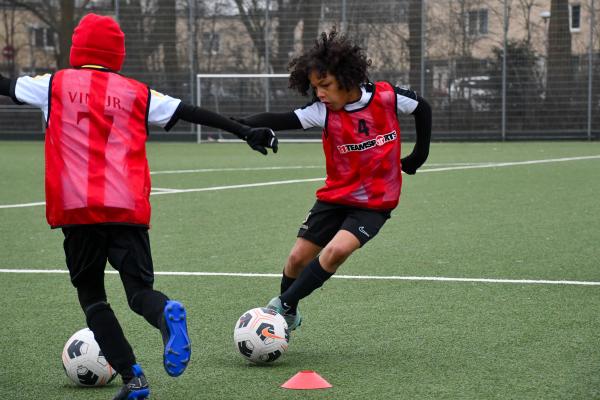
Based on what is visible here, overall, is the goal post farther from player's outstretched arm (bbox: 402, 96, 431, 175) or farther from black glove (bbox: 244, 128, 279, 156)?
black glove (bbox: 244, 128, 279, 156)

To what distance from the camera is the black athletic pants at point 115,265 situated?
4293 mm

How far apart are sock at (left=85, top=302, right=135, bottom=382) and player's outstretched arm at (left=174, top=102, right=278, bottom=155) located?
0.84 meters

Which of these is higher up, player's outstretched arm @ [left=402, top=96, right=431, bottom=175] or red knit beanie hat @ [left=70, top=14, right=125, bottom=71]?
red knit beanie hat @ [left=70, top=14, right=125, bottom=71]

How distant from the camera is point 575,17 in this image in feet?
81.7

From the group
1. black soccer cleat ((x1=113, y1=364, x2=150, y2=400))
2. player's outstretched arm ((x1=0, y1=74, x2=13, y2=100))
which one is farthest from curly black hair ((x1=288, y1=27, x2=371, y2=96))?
black soccer cleat ((x1=113, y1=364, x2=150, y2=400))

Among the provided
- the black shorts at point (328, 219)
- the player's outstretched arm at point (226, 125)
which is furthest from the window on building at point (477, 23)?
the player's outstretched arm at point (226, 125)

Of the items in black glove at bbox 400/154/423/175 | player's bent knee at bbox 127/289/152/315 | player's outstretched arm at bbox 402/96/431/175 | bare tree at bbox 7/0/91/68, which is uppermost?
bare tree at bbox 7/0/91/68

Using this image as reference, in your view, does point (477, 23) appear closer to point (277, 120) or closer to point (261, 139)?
point (277, 120)

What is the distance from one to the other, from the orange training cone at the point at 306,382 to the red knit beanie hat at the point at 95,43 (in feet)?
4.93

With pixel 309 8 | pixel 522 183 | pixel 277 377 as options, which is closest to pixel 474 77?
pixel 309 8

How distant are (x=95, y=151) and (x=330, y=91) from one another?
1.57m

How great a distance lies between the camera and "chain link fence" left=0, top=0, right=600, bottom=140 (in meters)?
24.6

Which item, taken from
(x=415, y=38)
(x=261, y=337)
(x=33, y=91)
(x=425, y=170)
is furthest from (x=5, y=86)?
(x=415, y=38)

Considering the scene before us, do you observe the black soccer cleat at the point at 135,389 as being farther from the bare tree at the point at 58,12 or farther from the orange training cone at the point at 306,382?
the bare tree at the point at 58,12
